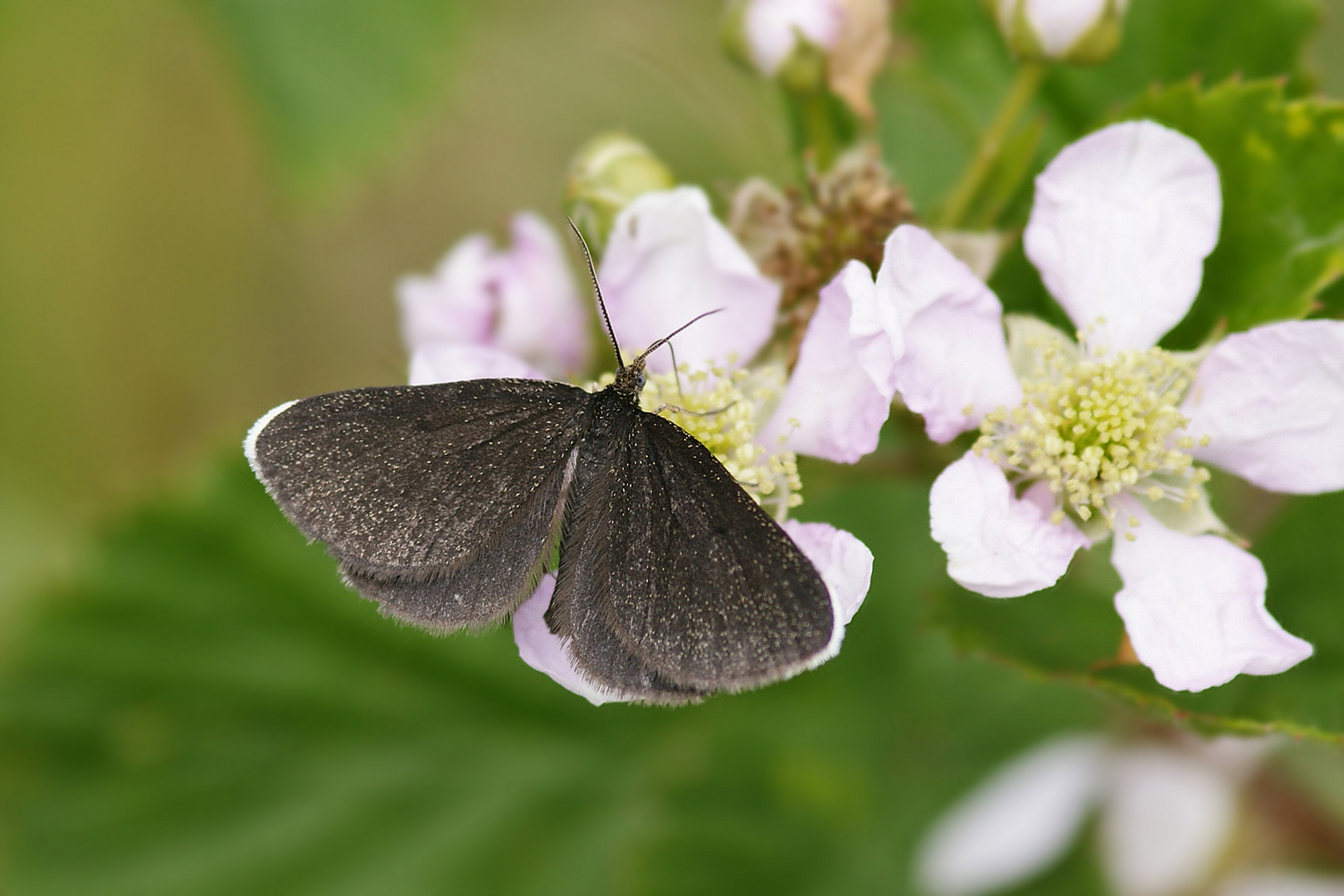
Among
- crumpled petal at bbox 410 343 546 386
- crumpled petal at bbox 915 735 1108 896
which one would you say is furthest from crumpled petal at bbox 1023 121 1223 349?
crumpled petal at bbox 915 735 1108 896

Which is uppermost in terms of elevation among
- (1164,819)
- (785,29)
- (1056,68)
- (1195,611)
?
(785,29)

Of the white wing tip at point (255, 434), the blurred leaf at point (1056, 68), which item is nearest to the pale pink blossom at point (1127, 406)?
the blurred leaf at point (1056, 68)

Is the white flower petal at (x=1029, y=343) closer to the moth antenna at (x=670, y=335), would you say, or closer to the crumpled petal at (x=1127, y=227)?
the crumpled petal at (x=1127, y=227)

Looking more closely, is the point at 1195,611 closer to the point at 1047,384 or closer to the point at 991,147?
the point at 1047,384

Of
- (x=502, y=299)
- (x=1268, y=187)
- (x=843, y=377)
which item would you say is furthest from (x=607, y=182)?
(x=1268, y=187)

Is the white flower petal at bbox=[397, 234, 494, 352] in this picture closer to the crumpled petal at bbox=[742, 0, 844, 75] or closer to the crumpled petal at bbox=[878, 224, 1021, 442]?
the crumpled petal at bbox=[742, 0, 844, 75]
